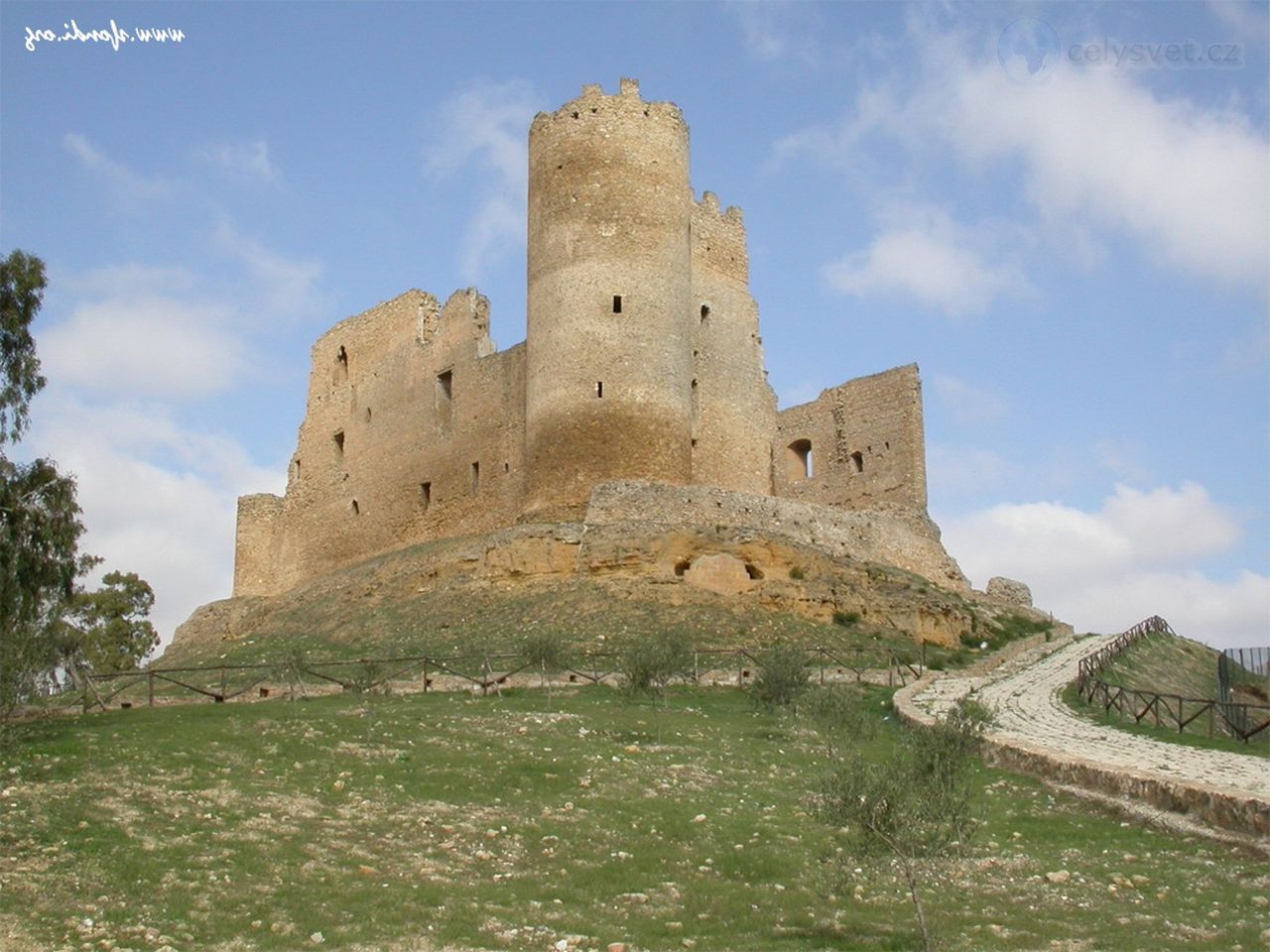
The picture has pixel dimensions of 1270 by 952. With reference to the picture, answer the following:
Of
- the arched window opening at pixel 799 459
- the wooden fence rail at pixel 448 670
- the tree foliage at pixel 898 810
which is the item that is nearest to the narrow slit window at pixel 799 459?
the arched window opening at pixel 799 459

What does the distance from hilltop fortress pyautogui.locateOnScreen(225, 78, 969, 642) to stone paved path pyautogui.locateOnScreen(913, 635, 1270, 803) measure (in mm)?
5910

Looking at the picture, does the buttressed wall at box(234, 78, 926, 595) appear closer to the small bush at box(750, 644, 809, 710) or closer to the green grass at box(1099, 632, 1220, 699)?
the green grass at box(1099, 632, 1220, 699)

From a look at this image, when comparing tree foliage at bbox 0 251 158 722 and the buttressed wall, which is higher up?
the buttressed wall

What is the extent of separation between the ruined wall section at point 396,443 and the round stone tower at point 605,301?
11.4 ft

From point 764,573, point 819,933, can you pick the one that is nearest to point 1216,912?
point 819,933

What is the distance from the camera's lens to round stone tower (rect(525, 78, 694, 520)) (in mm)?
32562

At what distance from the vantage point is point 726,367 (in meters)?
37.6

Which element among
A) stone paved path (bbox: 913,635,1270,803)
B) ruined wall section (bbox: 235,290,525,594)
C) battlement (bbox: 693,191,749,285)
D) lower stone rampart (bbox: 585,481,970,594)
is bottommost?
stone paved path (bbox: 913,635,1270,803)

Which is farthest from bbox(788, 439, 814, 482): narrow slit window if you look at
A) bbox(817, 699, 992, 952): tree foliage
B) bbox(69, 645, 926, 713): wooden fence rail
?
bbox(817, 699, 992, 952): tree foliage

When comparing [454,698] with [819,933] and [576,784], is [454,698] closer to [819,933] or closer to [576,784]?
[576,784]

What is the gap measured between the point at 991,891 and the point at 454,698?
37.2 ft

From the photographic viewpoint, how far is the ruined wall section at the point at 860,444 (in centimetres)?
4047

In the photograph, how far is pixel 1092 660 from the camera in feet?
87.6

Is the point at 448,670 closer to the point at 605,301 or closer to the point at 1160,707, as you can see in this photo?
the point at 1160,707
